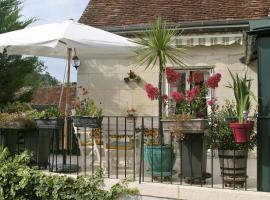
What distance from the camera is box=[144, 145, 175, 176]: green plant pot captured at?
7.04 metres

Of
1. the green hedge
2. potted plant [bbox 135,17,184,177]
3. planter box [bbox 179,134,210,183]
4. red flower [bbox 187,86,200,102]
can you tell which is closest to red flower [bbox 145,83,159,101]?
potted plant [bbox 135,17,184,177]

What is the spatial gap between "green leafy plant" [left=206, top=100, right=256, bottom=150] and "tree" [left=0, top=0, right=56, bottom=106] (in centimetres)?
847

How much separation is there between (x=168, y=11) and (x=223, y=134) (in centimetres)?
701

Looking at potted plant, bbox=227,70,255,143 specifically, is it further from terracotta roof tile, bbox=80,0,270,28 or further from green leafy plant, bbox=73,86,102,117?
terracotta roof tile, bbox=80,0,270,28

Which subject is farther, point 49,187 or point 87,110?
point 87,110

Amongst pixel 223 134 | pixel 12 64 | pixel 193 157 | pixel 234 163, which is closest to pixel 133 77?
pixel 12 64

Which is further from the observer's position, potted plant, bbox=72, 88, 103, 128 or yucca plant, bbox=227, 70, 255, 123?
potted plant, bbox=72, 88, 103, 128

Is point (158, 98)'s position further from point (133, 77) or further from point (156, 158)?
point (133, 77)

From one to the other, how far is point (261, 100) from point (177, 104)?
1279 mm

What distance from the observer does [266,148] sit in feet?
20.6

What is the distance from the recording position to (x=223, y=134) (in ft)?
21.7

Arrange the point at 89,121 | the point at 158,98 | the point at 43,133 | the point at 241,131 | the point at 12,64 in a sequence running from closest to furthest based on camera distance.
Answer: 1. the point at 241,131
2. the point at 158,98
3. the point at 89,121
4. the point at 43,133
5. the point at 12,64

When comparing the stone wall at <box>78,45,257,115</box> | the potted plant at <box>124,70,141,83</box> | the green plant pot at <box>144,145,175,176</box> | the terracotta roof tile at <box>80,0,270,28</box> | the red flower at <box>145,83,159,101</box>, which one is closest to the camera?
the green plant pot at <box>144,145,175,176</box>

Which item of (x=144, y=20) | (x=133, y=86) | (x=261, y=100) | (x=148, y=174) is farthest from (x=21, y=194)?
(x=144, y=20)
